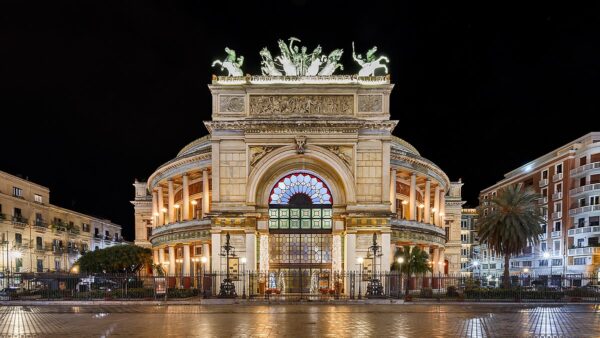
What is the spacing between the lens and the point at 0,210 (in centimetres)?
7169

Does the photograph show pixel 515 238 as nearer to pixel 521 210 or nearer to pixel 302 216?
pixel 521 210

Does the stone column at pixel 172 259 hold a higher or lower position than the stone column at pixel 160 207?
lower

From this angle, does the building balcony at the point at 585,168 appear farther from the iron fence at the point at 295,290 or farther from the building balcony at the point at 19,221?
the building balcony at the point at 19,221

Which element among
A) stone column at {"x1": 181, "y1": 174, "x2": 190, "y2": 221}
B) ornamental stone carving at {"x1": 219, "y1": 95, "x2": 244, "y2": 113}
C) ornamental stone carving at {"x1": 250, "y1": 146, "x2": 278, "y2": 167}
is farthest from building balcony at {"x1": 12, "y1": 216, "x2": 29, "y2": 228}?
ornamental stone carving at {"x1": 250, "y1": 146, "x2": 278, "y2": 167}

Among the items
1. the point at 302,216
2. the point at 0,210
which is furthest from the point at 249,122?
the point at 0,210

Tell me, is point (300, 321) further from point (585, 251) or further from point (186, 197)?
point (585, 251)

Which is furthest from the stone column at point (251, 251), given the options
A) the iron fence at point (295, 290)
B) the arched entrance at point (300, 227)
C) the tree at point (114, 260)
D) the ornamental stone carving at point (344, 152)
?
the tree at point (114, 260)

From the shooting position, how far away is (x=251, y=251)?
52000 mm

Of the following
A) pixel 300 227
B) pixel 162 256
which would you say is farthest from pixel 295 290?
pixel 162 256

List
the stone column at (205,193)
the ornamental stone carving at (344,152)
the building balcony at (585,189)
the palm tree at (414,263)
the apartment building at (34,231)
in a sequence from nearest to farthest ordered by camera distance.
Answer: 1. the palm tree at (414,263)
2. the ornamental stone carving at (344,152)
3. the stone column at (205,193)
4. the building balcony at (585,189)
5. the apartment building at (34,231)

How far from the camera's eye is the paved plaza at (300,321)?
2317cm

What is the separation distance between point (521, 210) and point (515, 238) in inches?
96.8

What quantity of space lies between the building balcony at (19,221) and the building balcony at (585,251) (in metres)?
70.3

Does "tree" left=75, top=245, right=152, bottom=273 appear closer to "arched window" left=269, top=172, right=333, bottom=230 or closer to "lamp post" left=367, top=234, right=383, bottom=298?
"arched window" left=269, top=172, right=333, bottom=230
